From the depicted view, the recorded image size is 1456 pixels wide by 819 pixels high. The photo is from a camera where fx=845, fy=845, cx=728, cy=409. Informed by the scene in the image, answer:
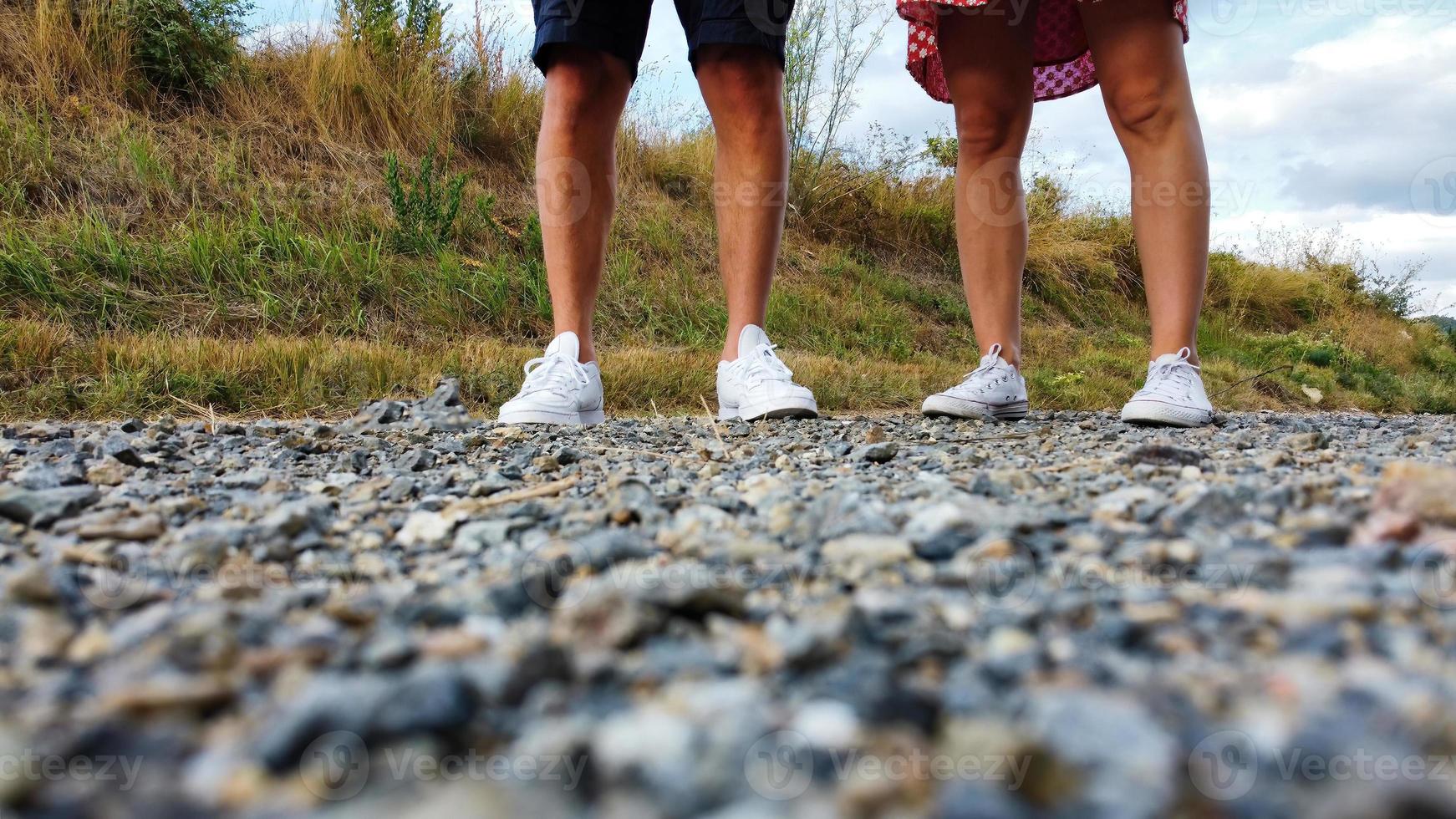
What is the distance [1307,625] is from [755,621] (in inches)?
14.3

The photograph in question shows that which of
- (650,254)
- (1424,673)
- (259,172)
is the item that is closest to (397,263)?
(259,172)

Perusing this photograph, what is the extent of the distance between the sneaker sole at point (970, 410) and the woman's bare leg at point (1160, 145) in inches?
16.4

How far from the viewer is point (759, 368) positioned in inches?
89.2

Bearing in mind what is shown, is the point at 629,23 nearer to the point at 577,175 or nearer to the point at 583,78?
the point at 583,78

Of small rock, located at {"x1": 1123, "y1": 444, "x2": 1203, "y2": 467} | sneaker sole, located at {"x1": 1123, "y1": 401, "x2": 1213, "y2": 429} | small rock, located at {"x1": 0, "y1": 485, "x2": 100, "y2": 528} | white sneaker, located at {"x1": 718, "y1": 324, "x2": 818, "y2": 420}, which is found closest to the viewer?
small rock, located at {"x1": 0, "y1": 485, "x2": 100, "y2": 528}

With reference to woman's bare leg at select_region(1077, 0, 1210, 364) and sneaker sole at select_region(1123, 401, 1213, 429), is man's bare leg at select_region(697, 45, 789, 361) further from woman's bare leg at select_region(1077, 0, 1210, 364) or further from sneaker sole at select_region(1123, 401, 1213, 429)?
sneaker sole at select_region(1123, 401, 1213, 429)

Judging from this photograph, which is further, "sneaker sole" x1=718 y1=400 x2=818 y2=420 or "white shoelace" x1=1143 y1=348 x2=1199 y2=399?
"sneaker sole" x1=718 y1=400 x2=818 y2=420

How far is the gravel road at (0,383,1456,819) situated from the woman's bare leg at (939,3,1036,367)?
1.43 metres

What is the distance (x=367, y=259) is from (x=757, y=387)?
2.31 m

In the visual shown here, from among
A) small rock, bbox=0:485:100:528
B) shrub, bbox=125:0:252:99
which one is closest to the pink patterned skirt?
small rock, bbox=0:485:100:528

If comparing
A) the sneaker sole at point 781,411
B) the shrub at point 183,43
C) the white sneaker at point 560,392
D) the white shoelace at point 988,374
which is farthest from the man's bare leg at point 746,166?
the shrub at point 183,43

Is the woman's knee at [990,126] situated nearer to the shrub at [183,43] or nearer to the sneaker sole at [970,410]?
the sneaker sole at [970,410]

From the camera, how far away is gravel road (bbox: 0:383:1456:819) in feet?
1.36

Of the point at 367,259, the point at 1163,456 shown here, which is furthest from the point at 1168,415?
the point at 367,259
